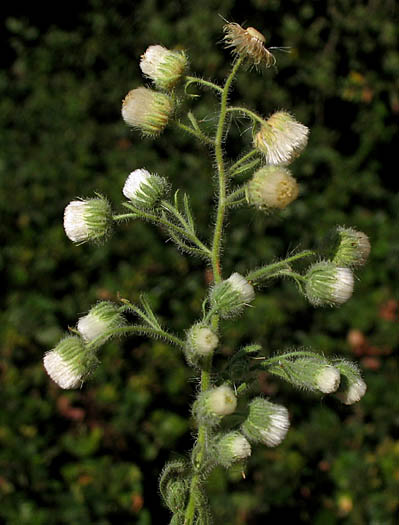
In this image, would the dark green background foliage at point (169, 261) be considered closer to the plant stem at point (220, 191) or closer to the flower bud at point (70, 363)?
the plant stem at point (220, 191)

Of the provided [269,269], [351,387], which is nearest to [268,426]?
[351,387]

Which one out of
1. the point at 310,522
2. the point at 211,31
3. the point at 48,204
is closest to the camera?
the point at 310,522

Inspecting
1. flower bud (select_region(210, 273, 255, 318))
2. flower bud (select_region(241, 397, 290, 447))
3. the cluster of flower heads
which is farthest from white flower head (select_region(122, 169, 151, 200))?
flower bud (select_region(241, 397, 290, 447))

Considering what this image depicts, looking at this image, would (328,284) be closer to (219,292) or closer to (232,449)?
(219,292)

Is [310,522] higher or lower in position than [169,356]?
lower

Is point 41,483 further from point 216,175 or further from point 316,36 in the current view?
point 316,36

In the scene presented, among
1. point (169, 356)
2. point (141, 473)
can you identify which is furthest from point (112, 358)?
point (141, 473)
